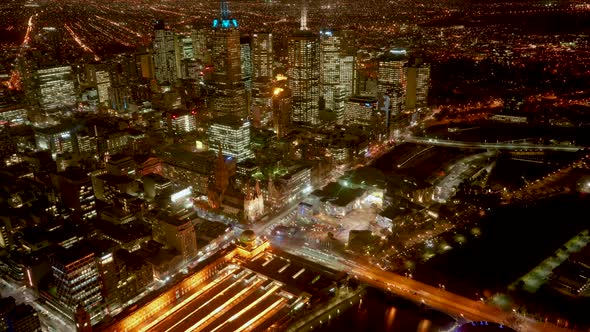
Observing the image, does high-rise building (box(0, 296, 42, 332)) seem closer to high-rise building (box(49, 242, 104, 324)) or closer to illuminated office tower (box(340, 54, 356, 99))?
high-rise building (box(49, 242, 104, 324))

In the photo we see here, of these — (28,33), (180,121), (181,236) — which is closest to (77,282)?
(181,236)

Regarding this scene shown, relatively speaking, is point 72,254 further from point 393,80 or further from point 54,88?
point 393,80

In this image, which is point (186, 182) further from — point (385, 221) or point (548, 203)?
point (548, 203)

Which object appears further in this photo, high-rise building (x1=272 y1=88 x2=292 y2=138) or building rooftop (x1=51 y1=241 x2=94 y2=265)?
high-rise building (x1=272 y1=88 x2=292 y2=138)

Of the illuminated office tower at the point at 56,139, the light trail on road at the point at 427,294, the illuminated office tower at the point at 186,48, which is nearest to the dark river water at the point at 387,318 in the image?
the light trail on road at the point at 427,294

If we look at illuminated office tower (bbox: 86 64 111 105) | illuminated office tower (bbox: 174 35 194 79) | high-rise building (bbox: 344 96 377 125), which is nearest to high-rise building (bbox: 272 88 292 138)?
high-rise building (bbox: 344 96 377 125)
